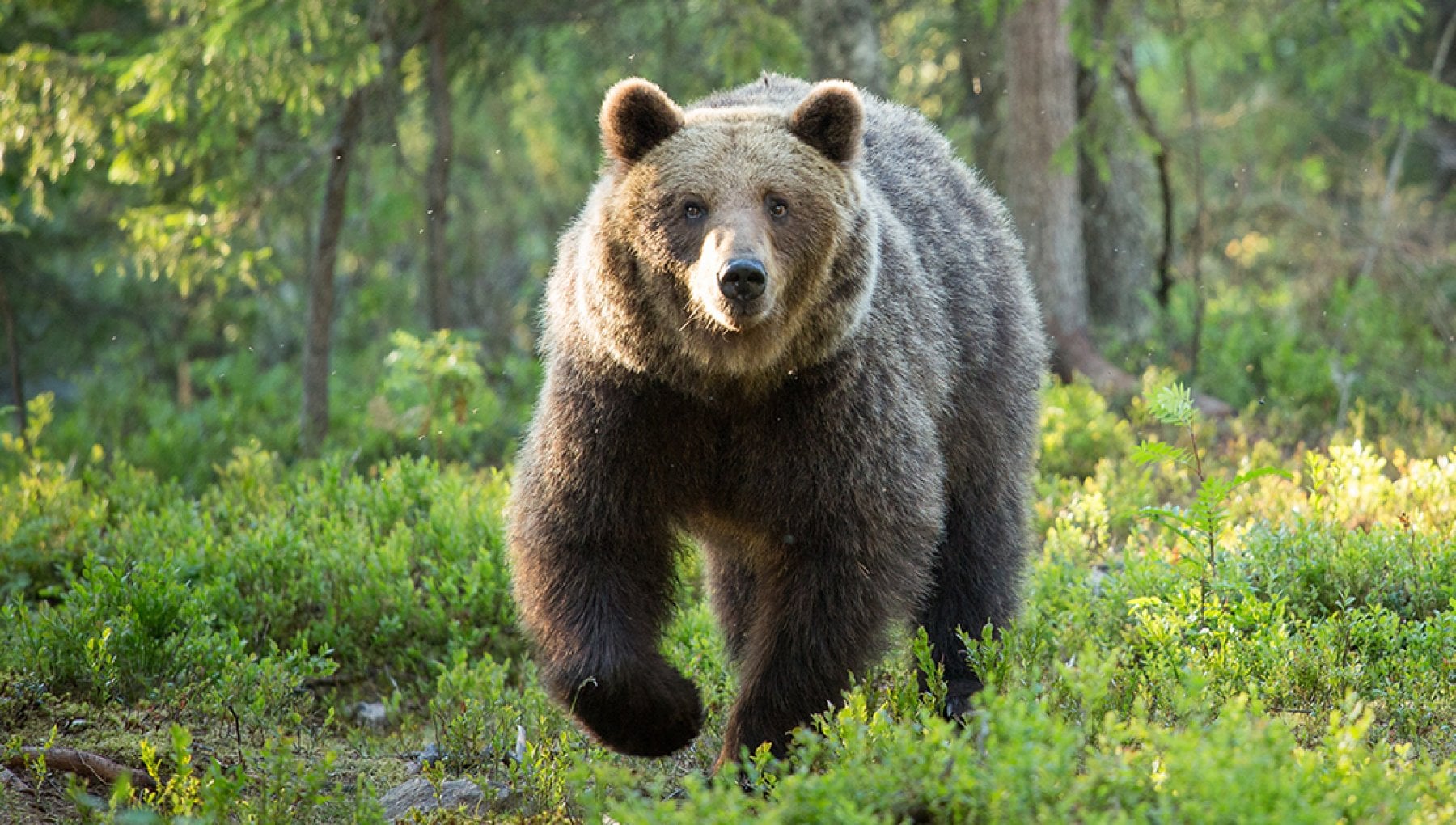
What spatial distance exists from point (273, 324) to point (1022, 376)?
12.8m

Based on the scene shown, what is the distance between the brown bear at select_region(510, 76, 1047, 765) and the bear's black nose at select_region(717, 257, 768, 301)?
0.19ft

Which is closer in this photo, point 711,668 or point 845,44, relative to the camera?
point 711,668

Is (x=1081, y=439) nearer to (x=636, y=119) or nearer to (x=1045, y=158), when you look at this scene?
(x=1045, y=158)

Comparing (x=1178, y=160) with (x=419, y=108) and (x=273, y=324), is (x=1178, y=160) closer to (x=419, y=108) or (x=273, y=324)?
(x=419, y=108)

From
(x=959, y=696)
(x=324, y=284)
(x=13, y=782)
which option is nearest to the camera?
(x=13, y=782)

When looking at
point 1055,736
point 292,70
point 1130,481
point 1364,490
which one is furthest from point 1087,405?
point 1055,736

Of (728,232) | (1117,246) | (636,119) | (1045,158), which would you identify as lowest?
(1117,246)

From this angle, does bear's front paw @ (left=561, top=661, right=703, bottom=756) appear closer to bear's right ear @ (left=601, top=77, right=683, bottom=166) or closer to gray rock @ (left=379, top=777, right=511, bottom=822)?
gray rock @ (left=379, top=777, right=511, bottom=822)

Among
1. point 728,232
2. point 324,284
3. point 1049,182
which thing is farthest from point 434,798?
point 1049,182

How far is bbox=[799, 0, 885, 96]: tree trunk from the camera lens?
35.6 ft

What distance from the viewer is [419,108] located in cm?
1561

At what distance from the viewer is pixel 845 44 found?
10891mm

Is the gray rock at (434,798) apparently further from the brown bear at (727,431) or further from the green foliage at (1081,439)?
the green foliage at (1081,439)

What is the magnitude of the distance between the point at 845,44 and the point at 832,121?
6008 mm
